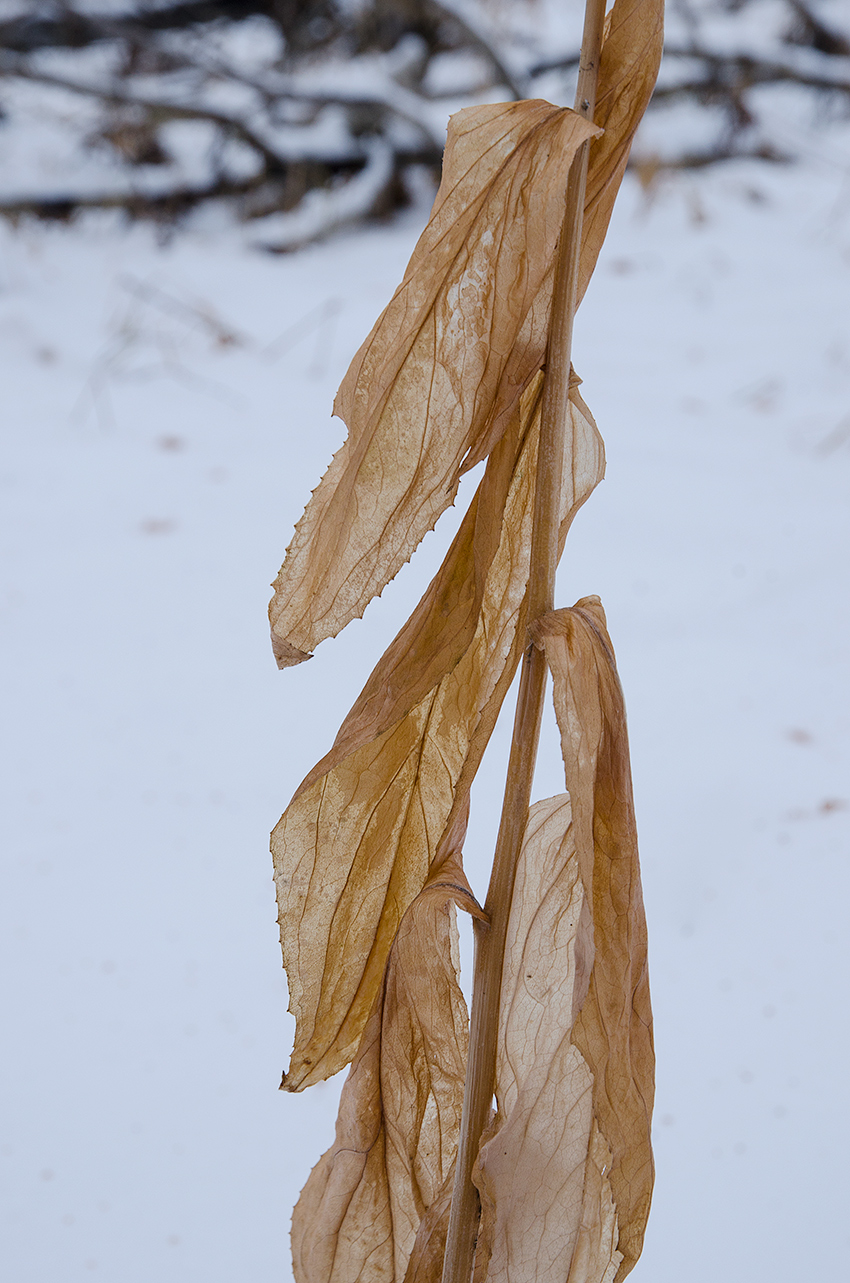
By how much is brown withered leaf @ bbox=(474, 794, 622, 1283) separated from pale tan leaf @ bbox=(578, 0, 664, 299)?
0.50 ft

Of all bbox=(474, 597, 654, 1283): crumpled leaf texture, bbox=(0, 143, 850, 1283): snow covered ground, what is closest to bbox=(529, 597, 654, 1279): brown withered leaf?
bbox=(474, 597, 654, 1283): crumpled leaf texture

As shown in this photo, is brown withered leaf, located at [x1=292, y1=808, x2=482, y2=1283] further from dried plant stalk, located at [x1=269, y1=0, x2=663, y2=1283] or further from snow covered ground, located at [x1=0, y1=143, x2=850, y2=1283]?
snow covered ground, located at [x1=0, y1=143, x2=850, y2=1283]

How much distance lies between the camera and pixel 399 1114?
1.03 feet

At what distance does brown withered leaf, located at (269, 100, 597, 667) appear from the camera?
8.7 inches

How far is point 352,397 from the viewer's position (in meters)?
0.24

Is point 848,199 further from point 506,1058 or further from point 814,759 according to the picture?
point 506,1058

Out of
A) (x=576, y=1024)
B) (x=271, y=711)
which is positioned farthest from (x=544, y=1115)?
(x=271, y=711)

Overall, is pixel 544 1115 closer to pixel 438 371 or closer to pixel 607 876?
pixel 607 876

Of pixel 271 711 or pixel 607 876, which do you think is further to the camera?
pixel 271 711

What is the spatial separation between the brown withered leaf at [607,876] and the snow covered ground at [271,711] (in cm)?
29

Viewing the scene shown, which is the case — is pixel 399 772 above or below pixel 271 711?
below

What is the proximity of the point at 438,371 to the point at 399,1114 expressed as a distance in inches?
8.4

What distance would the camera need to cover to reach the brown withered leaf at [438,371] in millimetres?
221

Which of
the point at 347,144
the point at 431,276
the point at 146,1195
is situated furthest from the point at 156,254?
the point at 431,276
